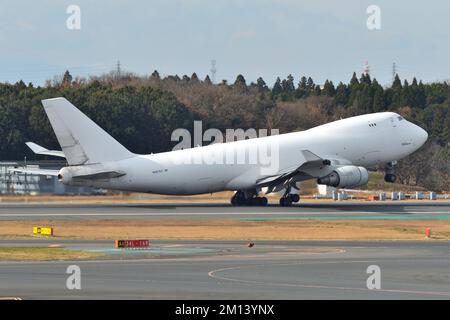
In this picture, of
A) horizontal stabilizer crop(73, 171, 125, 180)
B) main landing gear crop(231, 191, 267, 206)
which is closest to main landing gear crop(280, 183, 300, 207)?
main landing gear crop(231, 191, 267, 206)

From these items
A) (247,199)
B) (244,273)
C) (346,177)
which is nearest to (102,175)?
(247,199)

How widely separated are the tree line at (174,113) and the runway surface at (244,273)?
7120cm

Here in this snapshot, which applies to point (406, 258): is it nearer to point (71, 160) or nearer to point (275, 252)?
point (275, 252)

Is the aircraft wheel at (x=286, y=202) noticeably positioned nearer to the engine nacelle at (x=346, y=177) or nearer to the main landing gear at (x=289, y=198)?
the main landing gear at (x=289, y=198)

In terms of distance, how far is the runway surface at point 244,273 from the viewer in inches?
1375

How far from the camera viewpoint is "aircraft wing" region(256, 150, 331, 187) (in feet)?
279

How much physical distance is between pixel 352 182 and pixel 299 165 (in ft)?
14.8

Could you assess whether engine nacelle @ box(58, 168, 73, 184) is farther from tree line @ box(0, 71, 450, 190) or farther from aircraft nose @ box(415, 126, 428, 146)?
tree line @ box(0, 71, 450, 190)

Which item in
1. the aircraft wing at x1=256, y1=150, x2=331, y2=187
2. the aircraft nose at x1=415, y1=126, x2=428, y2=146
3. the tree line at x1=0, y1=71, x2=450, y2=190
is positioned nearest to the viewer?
the aircraft wing at x1=256, y1=150, x2=331, y2=187

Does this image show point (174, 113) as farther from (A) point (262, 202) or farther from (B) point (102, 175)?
(B) point (102, 175)

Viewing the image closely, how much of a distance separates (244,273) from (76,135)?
127ft

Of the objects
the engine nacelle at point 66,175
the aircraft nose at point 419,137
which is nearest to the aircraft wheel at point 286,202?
the aircraft nose at point 419,137

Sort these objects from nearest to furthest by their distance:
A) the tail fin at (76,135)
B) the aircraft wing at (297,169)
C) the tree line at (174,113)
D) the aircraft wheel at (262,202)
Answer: the tail fin at (76,135), the aircraft wing at (297,169), the aircraft wheel at (262,202), the tree line at (174,113)

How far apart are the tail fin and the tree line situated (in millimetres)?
44480
